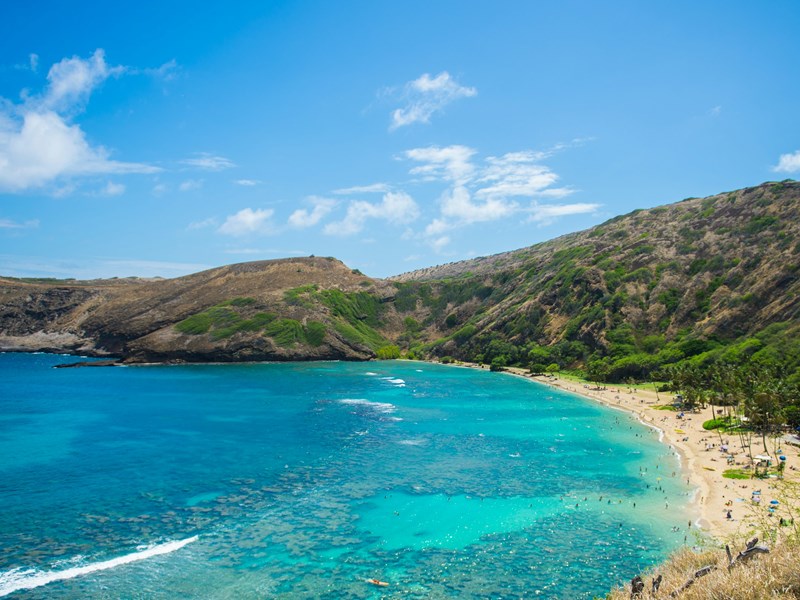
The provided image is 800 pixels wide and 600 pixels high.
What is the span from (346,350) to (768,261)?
371 ft

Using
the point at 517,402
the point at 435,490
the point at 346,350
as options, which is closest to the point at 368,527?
the point at 435,490

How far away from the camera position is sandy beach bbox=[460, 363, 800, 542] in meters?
37.5

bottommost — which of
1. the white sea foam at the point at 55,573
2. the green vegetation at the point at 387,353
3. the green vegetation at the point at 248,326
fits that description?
the white sea foam at the point at 55,573

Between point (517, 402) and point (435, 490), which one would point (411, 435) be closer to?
point (435, 490)

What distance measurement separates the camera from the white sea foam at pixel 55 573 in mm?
29006

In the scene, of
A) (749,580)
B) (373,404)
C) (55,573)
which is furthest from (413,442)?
(749,580)

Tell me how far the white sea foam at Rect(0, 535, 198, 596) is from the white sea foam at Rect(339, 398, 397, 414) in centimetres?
5118

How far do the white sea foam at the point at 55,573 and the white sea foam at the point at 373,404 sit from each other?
2015 inches

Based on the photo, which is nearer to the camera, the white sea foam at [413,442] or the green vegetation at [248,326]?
the white sea foam at [413,442]

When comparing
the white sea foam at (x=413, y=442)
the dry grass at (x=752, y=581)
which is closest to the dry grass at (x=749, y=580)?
the dry grass at (x=752, y=581)

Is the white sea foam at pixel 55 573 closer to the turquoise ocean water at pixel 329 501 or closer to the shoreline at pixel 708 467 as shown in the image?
the turquoise ocean water at pixel 329 501

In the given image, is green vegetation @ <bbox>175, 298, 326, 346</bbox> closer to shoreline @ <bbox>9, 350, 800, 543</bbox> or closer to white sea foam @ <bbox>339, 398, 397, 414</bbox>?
white sea foam @ <bbox>339, 398, 397, 414</bbox>

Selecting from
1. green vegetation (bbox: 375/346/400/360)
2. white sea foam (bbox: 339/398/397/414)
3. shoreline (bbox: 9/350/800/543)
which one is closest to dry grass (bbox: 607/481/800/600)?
shoreline (bbox: 9/350/800/543)

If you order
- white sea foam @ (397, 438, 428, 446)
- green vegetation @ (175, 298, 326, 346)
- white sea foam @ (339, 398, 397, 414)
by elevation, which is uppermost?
green vegetation @ (175, 298, 326, 346)
